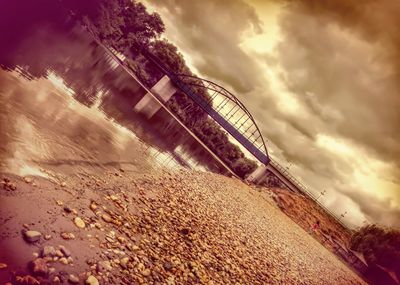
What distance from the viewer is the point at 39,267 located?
4.36 metres

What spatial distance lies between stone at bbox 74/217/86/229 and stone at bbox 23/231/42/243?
1045mm

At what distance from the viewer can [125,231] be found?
6871 millimetres

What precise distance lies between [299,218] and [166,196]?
40051 mm

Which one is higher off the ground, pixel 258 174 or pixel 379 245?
pixel 379 245

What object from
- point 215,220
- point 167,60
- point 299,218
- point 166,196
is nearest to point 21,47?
point 166,196

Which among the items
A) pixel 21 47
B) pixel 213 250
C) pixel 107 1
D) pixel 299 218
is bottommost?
pixel 21 47

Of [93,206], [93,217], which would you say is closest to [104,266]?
[93,217]

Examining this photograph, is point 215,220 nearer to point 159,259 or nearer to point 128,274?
point 159,259

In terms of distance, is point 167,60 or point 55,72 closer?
point 55,72

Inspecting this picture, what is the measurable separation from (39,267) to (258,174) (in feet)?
Result: 185

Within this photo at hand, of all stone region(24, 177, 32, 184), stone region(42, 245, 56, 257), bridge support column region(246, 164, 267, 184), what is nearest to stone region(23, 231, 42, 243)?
stone region(42, 245, 56, 257)

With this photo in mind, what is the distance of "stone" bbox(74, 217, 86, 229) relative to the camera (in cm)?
601

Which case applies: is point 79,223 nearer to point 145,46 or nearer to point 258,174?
point 258,174

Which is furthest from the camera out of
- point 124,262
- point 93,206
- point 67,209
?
point 93,206
